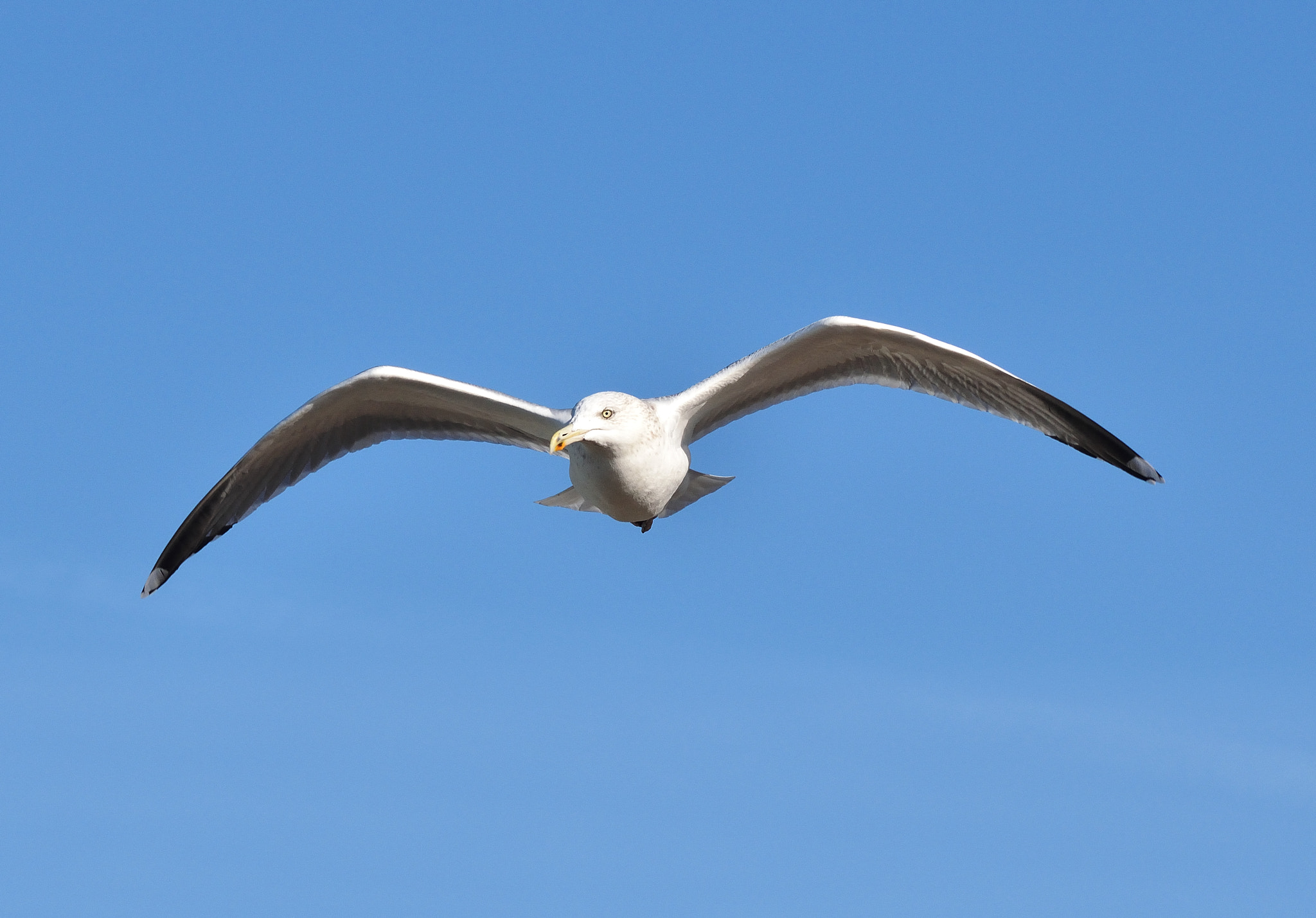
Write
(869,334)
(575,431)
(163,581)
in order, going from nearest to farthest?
1. (575,431)
2. (869,334)
3. (163,581)

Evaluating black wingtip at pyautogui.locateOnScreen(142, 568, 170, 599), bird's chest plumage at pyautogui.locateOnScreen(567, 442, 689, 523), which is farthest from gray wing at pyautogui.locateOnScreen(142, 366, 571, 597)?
bird's chest plumage at pyautogui.locateOnScreen(567, 442, 689, 523)

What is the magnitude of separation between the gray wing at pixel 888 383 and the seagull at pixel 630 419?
11 millimetres

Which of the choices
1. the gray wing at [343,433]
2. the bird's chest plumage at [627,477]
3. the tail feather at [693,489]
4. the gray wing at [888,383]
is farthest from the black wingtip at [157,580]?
the gray wing at [888,383]

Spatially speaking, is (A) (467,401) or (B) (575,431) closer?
(B) (575,431)

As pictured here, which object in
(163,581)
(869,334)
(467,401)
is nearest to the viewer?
(869,334)

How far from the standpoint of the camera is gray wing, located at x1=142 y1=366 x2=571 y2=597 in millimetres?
12891

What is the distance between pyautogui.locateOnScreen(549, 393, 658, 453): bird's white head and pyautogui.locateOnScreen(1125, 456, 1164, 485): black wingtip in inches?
167

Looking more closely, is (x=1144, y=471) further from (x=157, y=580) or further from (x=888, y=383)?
(x=157, y=580)

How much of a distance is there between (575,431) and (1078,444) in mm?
4539

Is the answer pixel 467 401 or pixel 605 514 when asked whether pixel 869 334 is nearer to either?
pixel 605 514

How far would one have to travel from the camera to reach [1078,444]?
12.7 metres

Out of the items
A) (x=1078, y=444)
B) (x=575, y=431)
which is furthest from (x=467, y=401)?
(x=1078, y=444)

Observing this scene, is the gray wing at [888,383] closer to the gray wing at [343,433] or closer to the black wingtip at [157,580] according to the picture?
the gray wing at [343,433]

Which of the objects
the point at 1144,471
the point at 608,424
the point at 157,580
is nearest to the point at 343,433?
the point at 157,580
